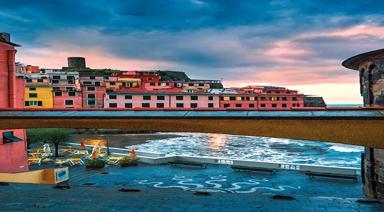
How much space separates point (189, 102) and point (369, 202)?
6843 cm

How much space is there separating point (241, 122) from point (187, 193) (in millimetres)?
A: 8124

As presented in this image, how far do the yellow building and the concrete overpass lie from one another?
68.9m

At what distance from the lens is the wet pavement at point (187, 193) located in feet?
45.7

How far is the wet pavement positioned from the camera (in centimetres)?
1393

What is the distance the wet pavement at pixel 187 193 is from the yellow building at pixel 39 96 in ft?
179

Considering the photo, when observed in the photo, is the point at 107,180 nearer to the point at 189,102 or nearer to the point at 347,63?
the point at 347,63

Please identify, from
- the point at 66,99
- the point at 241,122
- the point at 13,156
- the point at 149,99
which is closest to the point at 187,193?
the point at 241,122

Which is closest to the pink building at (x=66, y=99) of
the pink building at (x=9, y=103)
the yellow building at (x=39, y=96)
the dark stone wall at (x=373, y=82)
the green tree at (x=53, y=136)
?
the yellow building at (x=39, y=96)

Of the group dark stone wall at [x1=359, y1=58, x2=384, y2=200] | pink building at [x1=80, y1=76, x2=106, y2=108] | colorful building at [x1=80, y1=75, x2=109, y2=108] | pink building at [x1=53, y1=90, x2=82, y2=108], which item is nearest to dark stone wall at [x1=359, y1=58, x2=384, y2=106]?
dark stone wall at [x1=359, y1=58, x2=384, y2=200]

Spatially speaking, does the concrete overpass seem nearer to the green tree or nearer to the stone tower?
the stone tower

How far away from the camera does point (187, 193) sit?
17.3 metres

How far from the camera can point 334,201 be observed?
15.4 meters

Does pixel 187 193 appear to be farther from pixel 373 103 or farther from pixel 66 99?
pixel 66 99

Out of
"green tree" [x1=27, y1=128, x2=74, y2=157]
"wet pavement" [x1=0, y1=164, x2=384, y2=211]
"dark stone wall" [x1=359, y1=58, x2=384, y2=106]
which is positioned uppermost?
"dark stone wall" [x1=359, y1=58, x2=384, y2=106]
